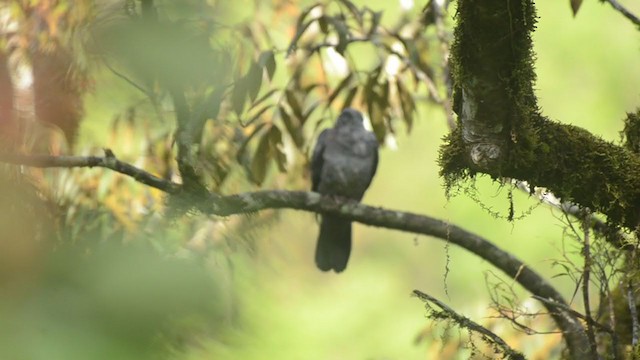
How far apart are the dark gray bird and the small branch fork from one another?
148cm

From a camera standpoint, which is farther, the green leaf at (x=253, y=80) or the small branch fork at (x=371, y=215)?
the green leaf at (x=253, y=80)

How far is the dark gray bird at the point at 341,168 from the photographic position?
228 inches

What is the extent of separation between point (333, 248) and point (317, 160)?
619 millimetres

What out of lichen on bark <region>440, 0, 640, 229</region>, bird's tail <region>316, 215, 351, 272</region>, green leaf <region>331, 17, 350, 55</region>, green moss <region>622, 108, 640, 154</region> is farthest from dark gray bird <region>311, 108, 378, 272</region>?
lichen on bark <region>440, 0, 640, 229</region>

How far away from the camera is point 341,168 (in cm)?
579

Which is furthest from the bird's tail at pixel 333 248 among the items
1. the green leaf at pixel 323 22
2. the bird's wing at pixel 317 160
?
the green leaf at pixel 323 22

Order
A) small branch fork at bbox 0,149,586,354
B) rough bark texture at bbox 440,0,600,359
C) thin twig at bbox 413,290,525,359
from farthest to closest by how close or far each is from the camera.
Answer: small branch fork at bbox 0,149,586,354 < thin twig at bbox 413,290,525,359 < rough bark texture at bbox 440,0,600,359

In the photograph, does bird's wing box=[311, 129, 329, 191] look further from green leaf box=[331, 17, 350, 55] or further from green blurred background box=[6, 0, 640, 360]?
green leaf box=[331, 17, 350, 55]

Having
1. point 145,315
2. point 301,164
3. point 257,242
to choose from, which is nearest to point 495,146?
point 257,242

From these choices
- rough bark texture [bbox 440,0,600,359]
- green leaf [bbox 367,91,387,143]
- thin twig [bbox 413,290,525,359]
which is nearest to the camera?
rough bark texture [bbox 440,0,600,359]

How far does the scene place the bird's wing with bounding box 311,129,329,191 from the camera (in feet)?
19.5

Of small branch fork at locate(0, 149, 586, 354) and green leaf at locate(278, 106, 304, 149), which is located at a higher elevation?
green leaf at locate(278, 106, 304, 149)

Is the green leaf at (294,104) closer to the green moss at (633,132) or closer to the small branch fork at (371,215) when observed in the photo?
the small branch fork at (371,215)

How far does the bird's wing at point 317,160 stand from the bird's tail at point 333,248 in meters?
0.27
